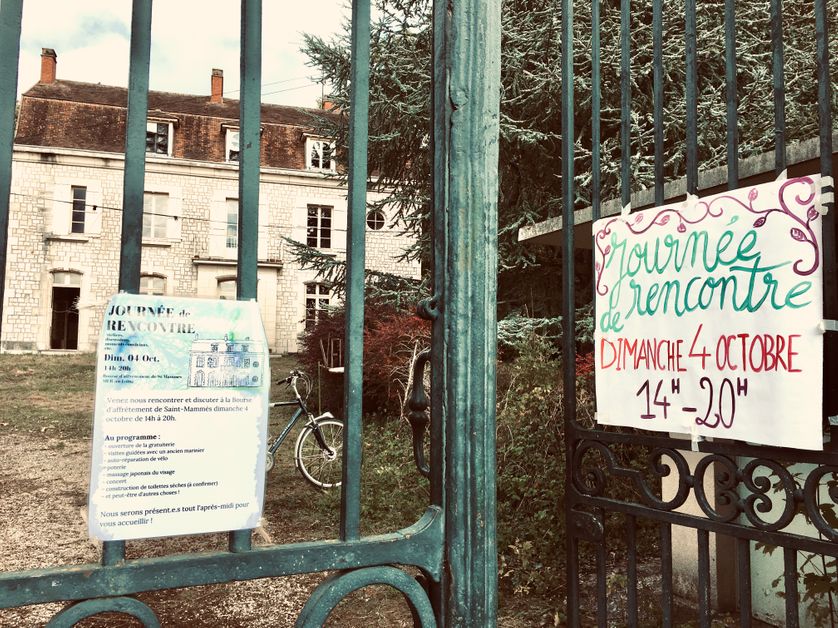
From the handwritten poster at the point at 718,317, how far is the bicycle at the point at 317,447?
455 cm

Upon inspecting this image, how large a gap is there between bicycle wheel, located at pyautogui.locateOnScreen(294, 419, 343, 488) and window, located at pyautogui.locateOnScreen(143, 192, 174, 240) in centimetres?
1571

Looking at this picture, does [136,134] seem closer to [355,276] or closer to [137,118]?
[137,118]

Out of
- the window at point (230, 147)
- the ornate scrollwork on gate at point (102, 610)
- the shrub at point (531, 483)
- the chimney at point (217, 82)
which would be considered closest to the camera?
the ornate scrollwork on gate at point (102, 610)

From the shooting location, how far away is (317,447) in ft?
22.1

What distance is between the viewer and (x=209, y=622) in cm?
350

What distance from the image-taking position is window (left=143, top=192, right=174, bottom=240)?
2052 centimetres

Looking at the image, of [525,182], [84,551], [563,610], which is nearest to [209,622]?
[84,551]

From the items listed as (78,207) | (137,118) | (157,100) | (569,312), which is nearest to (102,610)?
(137,118)

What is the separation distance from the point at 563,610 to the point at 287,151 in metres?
20.5

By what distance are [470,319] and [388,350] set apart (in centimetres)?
706

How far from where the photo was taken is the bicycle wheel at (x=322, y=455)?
6141 millimetres

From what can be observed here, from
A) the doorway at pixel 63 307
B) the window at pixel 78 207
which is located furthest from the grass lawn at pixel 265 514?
the window at pixel 78 207

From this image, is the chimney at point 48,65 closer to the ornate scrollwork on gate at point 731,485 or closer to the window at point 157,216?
the window at point 157,216

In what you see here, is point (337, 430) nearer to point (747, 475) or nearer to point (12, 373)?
point (747, 475)
